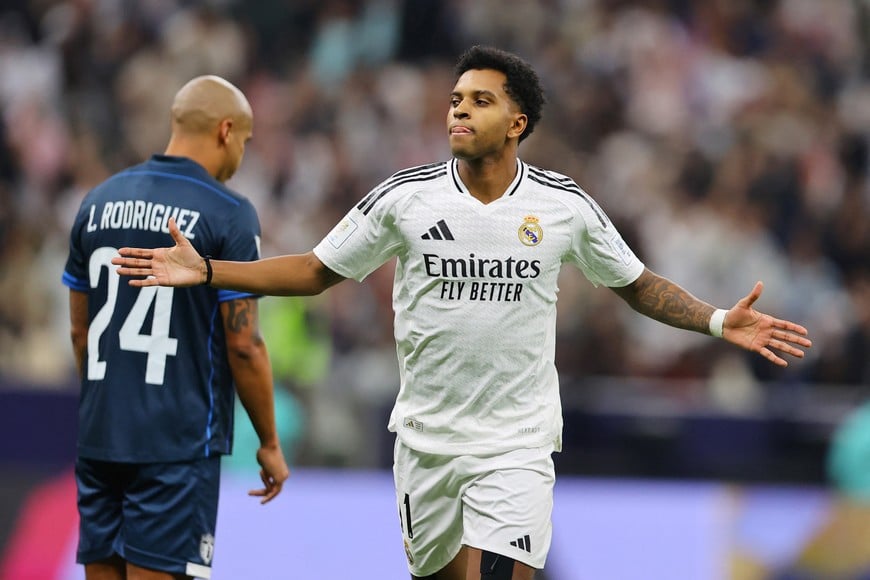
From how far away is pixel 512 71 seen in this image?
6.11m

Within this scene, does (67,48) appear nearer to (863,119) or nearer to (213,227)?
(863,119)

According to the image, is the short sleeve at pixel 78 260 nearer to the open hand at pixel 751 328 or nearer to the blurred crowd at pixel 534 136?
the open hand at pixel 751 328

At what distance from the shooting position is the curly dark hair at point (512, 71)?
6.10 m

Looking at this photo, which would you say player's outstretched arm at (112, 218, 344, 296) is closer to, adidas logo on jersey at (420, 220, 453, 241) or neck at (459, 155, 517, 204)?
adidas logo on jersey at (420, 220, 453, 241)

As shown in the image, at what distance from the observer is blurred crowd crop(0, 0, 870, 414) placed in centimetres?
1318

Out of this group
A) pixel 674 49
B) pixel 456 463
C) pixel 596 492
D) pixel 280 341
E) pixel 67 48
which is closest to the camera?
pixel 456 463

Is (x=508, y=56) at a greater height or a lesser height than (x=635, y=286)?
greater

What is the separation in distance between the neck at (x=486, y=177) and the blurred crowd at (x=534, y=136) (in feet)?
19.2

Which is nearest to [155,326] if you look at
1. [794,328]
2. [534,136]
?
[794,328]

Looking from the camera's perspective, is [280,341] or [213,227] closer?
[213,227]

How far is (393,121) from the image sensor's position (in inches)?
616

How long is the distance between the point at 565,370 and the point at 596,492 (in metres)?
→ 3.04

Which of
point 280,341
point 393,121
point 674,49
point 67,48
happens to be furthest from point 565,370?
point 67,48

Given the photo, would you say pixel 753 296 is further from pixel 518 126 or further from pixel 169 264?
pixel 169 264
